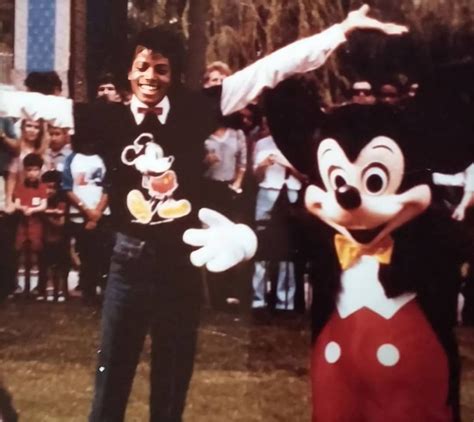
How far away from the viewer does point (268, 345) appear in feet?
4.04

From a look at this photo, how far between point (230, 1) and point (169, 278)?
46 centimetres

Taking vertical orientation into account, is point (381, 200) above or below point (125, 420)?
above

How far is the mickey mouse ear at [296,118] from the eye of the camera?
1.20m

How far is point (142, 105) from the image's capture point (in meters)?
1.23

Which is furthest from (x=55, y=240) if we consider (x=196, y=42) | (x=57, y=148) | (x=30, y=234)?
(x=196, y=42)

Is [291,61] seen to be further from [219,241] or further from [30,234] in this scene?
[30,234]

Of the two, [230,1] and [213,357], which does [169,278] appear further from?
[230,1]

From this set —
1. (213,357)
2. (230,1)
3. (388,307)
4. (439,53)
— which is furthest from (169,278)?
(439,53)

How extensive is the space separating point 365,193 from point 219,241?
0.25 meters

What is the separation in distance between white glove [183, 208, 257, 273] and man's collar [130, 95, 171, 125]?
164 millimetres

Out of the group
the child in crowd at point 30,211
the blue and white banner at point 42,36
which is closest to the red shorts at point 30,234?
the child in crowd at point 30,211

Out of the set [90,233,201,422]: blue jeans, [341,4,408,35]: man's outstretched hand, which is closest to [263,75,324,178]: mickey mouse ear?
[341,4,408,35]: man's outstretched hand

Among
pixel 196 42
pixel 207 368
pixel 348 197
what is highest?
pixel 196 42

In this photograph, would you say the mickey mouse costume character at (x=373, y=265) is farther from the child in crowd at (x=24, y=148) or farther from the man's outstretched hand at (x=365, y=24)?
the child in crowd at (x=24, y=148)
